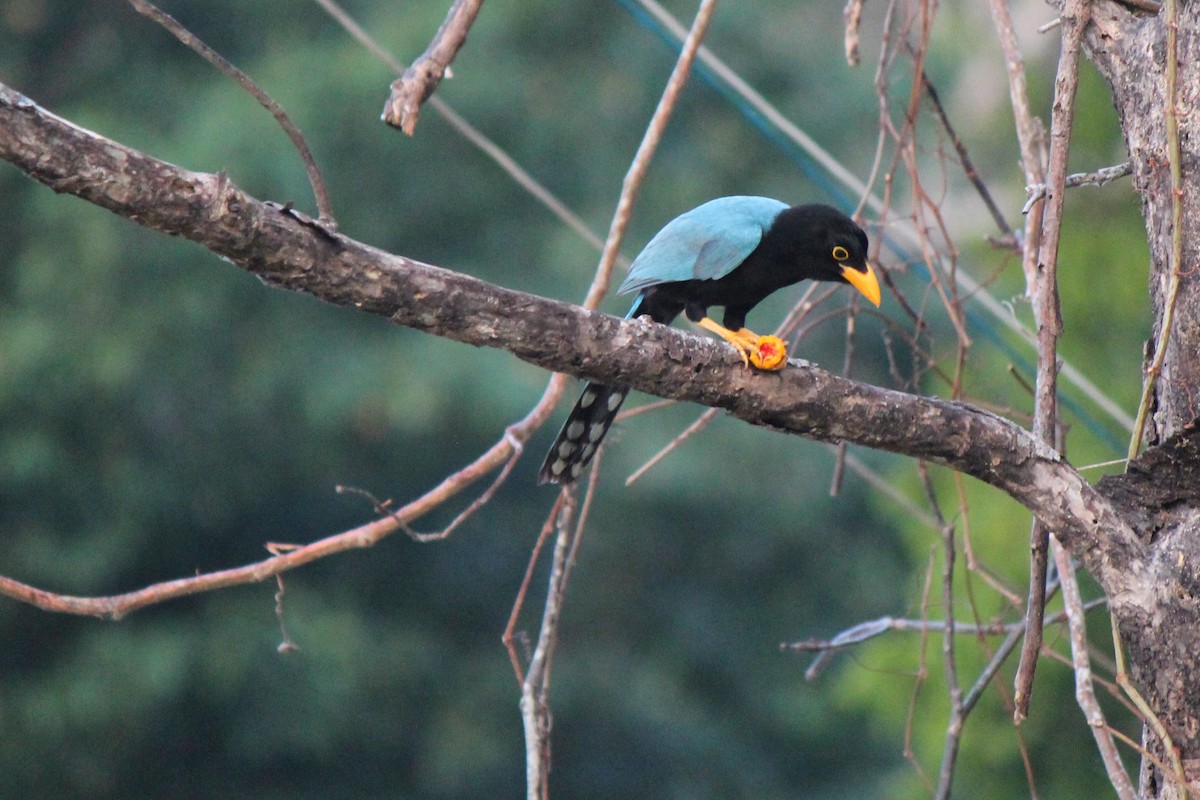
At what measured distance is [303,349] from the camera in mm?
12523

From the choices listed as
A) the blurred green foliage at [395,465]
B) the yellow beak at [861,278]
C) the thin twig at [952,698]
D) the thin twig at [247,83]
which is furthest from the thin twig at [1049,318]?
the blurred green foliage at [395,465]

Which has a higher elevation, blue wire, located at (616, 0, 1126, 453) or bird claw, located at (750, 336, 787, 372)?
blue wire, located at (616, 0, 1126, 453)

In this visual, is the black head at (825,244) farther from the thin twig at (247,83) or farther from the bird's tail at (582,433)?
the thin twig at (247,83)

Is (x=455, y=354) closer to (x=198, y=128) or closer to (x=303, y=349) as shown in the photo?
(x=303, y=349)

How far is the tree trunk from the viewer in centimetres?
213

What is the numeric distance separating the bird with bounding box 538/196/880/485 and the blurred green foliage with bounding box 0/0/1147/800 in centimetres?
650

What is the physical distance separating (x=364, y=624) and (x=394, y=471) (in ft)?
4.91

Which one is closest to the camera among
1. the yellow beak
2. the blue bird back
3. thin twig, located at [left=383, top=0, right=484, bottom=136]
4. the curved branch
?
the curved branch

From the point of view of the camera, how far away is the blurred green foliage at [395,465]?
11.5 meters

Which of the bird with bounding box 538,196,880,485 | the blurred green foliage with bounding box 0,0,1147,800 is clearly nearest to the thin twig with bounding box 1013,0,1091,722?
the bird with bounding box 538,196,880,485

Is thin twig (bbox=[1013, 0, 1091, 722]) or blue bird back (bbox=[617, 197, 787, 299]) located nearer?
thin twig (bbox=[1013, 0, 1091, 722])

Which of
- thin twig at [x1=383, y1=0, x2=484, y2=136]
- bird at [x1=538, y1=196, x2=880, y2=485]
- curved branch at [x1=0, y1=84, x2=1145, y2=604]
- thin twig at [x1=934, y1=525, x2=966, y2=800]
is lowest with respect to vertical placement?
thin twig at [x1=934, y1=525, x2=966, y2=800]

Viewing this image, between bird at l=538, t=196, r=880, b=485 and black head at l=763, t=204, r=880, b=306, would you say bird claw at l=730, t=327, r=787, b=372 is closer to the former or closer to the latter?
bird at l=538, t=196, r=880, b=485

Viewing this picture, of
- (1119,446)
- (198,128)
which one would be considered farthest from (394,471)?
(1119,446)
